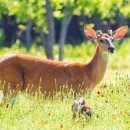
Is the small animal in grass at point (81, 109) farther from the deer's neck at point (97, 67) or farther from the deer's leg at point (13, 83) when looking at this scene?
the deer's neck at point (97, 67)

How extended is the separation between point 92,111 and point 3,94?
92.4 inches

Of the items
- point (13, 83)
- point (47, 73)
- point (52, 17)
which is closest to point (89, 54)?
point (52, 17)

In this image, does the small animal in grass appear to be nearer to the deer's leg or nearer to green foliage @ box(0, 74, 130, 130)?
green foliage @ box(0, 74, 130, 130)

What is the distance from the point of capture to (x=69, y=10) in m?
21.5

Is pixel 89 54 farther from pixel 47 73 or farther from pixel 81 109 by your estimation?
pixel 81 109

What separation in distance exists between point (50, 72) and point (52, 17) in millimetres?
9964

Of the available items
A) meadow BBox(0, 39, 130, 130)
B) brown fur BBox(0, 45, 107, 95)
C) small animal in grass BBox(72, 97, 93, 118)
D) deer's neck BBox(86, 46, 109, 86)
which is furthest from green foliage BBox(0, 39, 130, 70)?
small animal in grass BBox(72, 97, 93, 118)

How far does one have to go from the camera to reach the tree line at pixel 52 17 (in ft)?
68.9

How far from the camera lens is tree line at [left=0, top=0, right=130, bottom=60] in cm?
2100

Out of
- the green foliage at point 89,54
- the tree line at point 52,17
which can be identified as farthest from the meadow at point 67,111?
the green foliage at point 89,54

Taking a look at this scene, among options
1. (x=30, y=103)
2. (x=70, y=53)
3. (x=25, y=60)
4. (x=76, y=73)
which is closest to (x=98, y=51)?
(x=76, y=73)

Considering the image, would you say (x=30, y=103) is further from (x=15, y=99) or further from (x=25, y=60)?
(x=25, y=60)

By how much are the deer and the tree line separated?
5622 millimetres

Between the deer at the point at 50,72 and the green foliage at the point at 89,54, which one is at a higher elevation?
the deer at the point at 50,72
